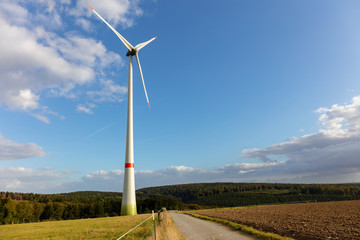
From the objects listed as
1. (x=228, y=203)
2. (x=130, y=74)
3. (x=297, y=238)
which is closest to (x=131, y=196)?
(x=130, y=74)

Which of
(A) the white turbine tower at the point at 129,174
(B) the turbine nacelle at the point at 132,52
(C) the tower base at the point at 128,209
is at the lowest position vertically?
(C) the tower base at the point at 128,209

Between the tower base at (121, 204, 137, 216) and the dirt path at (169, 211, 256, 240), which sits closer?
the dirt path at (169, 211, 256, 240)

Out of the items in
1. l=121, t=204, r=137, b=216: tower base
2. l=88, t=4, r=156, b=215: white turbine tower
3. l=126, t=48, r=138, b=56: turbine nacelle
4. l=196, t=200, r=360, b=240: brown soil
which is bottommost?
l=196, t=200, r=360, b=240: brown soil

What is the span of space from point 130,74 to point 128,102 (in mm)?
7684

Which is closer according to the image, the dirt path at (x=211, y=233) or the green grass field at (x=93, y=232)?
the dirt path at (x=211, y=233)

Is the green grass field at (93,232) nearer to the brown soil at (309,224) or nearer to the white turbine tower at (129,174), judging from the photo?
the white turbine tower at (129,174)

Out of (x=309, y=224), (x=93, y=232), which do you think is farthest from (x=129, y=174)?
(x=309, y=224)

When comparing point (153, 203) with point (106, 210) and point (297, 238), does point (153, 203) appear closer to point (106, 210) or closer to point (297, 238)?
point (106, 210)

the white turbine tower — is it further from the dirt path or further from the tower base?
the dirt path

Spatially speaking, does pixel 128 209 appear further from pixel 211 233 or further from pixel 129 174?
pixel 211 233

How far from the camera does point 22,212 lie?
117438 mm

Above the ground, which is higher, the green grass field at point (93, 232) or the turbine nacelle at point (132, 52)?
the turbine nacelle at point (132, 52)

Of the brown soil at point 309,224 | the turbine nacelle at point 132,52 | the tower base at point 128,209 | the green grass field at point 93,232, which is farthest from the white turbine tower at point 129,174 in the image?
the brown soil at point 309,224

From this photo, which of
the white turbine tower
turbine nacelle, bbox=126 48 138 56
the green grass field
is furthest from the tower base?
turbine nacelle, bbox=126 48 138 56
